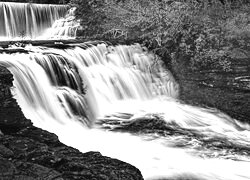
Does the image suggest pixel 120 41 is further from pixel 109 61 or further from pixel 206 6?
pixel 206 6

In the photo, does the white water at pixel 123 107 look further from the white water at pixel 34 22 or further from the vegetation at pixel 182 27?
the white water at pixel 34 22

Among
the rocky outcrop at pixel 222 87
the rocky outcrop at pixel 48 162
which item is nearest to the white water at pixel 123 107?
the rocky outcrop at pixel 222 87

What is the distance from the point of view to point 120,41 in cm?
1048

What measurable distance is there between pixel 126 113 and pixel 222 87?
9.86ft

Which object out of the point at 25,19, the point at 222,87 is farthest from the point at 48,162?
the point at 25,19

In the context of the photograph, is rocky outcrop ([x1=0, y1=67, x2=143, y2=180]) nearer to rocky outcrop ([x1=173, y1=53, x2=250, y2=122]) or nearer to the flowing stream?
the flowing stream

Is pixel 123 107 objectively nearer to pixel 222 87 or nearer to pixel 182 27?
pixel 222 87

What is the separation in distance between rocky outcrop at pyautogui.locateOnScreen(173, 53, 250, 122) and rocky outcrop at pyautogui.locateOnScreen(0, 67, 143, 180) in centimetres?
607

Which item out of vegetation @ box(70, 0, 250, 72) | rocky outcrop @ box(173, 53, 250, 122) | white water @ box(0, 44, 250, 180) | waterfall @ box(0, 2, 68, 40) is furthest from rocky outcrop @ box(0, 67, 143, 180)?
waterfall @ box(0, 2, 68, 40)

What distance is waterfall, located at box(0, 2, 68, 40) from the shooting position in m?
13.4

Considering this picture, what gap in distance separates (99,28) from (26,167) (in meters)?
10.5

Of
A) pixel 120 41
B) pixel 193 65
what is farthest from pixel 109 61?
pixel 193 65

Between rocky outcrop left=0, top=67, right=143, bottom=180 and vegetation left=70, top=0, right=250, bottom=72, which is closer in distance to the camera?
rocky outcrop left=0, top=67, right=143, bottom=180

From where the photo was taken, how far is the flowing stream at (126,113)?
18.3ft
